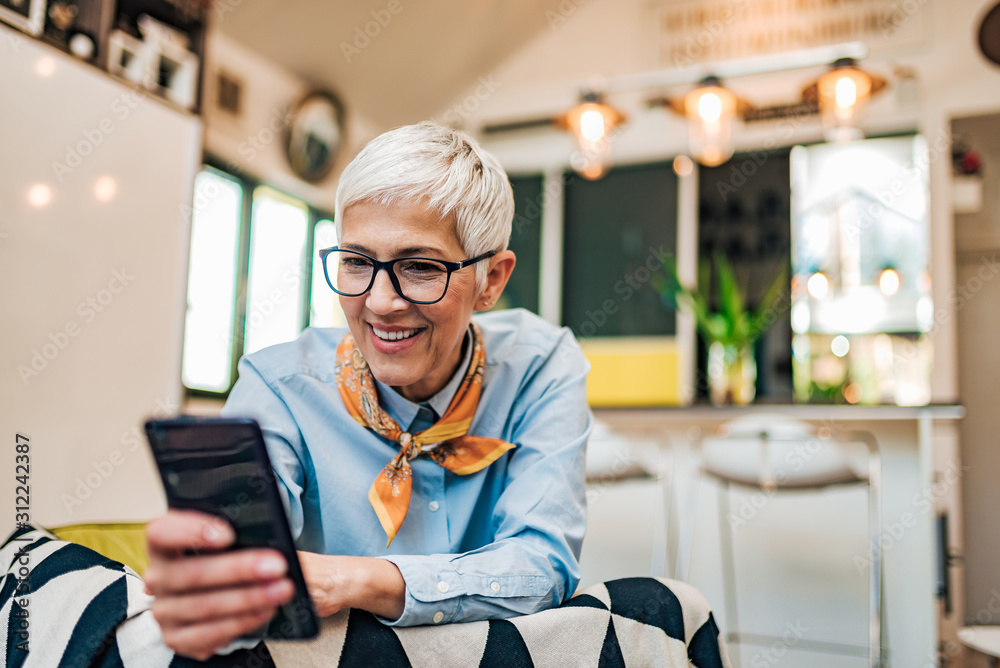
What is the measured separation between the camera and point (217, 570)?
63 cm

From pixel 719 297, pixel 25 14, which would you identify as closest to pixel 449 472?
pixel 25 14

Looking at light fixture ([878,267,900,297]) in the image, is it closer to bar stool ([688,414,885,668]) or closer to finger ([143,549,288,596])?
bar stool ([688,414,885,668])

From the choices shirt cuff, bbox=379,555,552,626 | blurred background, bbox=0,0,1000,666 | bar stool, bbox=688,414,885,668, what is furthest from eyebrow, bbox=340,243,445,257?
bar stool, bbox=688,414,885,668

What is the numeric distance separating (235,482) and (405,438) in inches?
19.1

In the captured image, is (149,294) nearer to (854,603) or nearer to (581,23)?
(854,603)

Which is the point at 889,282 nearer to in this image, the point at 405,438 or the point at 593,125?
the point at 593,125

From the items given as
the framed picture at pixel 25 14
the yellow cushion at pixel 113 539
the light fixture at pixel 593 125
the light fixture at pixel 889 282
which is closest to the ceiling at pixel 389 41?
the light fixture at pixel 593 125

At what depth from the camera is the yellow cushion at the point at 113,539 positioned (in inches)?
51.0

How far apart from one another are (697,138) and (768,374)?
1726mm

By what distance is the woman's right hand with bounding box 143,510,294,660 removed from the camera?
Answer: 629 mm

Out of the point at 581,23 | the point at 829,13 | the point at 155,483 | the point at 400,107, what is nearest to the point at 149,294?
the point at 155,483

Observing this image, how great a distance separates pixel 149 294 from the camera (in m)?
2.58

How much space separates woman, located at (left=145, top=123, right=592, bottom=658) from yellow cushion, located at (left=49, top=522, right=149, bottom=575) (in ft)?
1.27

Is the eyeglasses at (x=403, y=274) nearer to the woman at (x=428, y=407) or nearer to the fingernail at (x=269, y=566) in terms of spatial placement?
the woman at (x=428, y=407)
